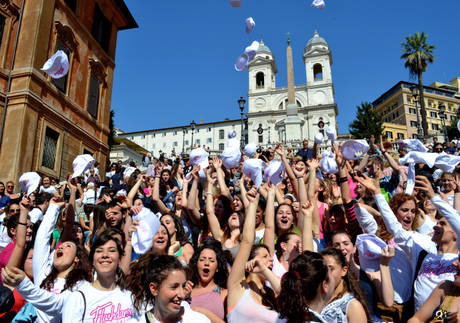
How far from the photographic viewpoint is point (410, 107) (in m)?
79.3

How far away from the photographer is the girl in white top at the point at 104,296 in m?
3.05

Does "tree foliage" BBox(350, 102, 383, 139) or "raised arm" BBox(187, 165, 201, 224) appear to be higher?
"tree foliage" BBox(350, 102, 383, 139)

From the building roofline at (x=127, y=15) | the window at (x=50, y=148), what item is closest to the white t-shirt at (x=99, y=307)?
the window at (x=50, y=148)

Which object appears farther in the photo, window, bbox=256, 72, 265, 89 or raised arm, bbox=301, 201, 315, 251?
window, bbox=256, 72, 265, 89

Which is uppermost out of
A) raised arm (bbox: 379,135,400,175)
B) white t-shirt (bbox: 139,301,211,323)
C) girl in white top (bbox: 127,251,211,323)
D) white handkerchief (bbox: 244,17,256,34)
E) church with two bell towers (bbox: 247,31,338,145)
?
church with two bell towers (bbox: 247,31,338,145)

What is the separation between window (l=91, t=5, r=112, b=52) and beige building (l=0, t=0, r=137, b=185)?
2.5 inches

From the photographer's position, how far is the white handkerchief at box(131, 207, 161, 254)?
3885mm

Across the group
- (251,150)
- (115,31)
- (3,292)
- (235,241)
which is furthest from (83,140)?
(3,292)

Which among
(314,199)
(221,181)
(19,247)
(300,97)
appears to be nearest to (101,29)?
(221,181)

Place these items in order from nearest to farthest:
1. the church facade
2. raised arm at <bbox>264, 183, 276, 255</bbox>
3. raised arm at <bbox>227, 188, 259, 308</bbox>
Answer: raised arm at <bbox>227, 188, 259, 308</bbox>
raised arm at <bbox>264, 183, 276, 255</bbox>
the church facade

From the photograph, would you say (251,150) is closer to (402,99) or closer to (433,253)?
(433,253)

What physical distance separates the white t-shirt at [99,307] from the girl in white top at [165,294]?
10cm

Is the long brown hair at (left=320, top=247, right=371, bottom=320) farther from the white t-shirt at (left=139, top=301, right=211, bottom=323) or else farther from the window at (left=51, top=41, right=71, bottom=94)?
the window at (left=51, top=41, right=71, bottom=94)

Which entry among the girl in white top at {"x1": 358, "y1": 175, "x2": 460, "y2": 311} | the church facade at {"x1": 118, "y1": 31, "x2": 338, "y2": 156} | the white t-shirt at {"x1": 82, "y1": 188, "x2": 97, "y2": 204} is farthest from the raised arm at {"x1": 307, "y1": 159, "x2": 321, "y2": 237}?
the church facade at {"x1": 118, "y1": 31, "x2": 338, "y2": 156}
